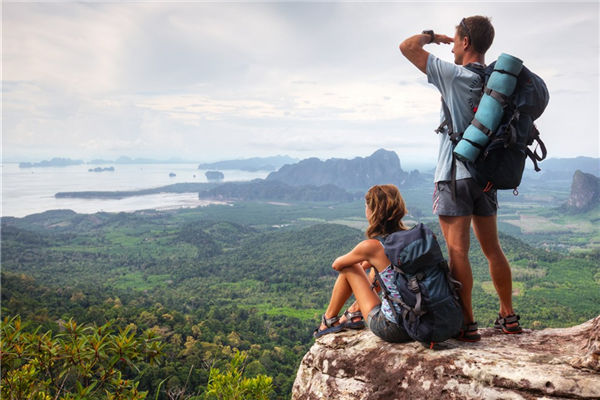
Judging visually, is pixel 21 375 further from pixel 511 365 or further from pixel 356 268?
pixel 511 365

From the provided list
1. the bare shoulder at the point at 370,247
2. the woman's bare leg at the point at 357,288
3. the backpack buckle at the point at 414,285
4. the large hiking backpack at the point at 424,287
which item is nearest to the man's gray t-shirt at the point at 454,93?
the large hiking backpack at the point at 424,287

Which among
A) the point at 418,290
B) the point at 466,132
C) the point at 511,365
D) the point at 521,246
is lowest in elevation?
the point at 521,246

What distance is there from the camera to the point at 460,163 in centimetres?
300

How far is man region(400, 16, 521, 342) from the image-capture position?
295 centimetres

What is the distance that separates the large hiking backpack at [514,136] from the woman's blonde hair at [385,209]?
0.62 m

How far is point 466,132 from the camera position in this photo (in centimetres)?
282

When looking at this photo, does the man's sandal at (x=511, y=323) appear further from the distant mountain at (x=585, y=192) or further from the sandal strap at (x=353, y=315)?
the distant mountain at (x=585, y=192)

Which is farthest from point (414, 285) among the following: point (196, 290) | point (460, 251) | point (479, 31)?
point (196, 290)

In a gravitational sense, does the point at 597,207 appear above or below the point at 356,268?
below

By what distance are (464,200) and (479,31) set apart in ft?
4.15

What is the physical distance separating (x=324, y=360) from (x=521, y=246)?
74741mm

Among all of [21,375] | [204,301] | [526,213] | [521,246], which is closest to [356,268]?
[21,375]

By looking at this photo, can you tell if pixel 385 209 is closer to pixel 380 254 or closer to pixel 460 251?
pixel 380 254

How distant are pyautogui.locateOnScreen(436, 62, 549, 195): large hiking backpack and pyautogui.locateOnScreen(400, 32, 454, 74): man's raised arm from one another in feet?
1.46
